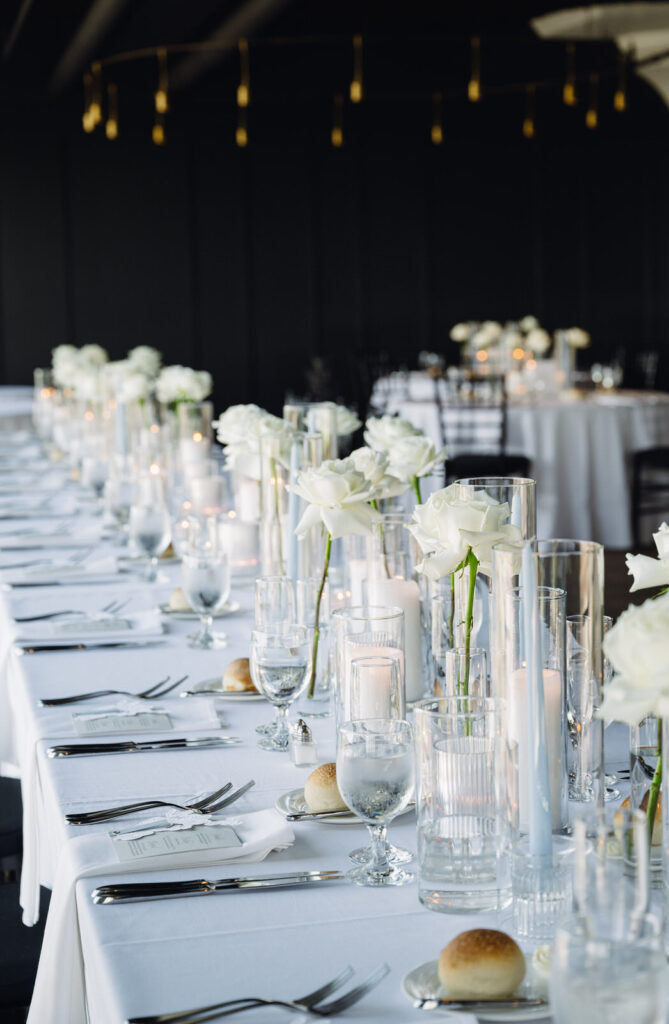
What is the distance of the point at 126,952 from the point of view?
3.71 feet

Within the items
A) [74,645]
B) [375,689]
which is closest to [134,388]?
[74,645]

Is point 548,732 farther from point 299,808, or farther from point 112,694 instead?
point 112,694

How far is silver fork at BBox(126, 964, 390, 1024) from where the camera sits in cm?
101

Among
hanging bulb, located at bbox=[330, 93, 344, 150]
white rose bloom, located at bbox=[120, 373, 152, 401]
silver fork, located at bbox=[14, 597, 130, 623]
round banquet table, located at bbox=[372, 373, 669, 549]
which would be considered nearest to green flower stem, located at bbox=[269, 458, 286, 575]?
silver fork, located at bbox=[14, 597, 130, 623]

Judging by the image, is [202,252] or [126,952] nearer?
[126,952]

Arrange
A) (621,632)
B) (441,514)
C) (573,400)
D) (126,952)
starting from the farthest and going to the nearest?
1. (573,400)
2. (441,514)
3. (126,952)
4. (621,632)

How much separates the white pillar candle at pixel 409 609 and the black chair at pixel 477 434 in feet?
14.4

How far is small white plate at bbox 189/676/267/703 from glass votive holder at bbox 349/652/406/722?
549 mm

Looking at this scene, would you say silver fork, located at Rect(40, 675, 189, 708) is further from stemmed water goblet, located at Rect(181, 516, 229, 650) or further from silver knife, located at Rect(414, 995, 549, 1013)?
silver knife, located at Rect(414, 995, 549, 1013)

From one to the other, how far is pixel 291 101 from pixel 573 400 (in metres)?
5.15

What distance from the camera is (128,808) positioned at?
4.81 feet

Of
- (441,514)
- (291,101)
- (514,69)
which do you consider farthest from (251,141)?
(441,514)

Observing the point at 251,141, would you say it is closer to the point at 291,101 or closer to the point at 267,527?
the point at 291,101

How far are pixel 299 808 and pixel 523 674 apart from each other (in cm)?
37
